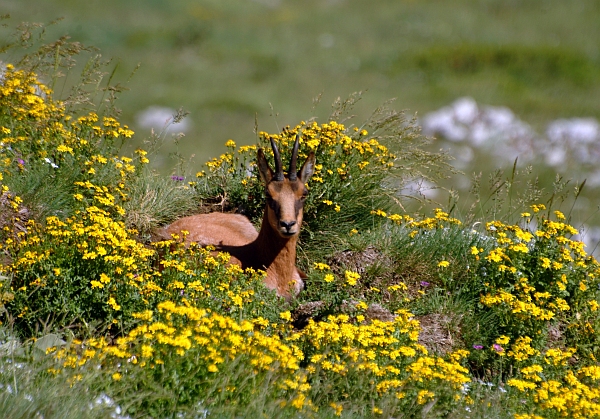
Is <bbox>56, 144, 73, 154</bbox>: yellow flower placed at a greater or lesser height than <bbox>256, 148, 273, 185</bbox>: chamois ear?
lesser

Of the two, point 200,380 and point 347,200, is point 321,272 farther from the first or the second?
point 200,380

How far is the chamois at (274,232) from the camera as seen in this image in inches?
339

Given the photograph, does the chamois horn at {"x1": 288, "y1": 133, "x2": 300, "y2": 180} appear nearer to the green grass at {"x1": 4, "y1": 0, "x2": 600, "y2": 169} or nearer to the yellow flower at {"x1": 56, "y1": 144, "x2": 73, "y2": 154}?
the yellow flower at {"x1": 56, "y1": 144, "x2": 73, "y2": 154}

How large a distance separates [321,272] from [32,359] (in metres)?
3.20

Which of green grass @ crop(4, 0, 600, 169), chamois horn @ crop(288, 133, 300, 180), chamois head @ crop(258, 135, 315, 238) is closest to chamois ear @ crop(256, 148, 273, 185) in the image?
chamois head @ crop(258, 135, 315, 238)

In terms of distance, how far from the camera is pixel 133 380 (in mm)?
5379

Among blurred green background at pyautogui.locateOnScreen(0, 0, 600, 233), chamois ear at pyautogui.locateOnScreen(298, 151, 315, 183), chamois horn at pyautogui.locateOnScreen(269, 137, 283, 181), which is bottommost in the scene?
chamois horn at pyautogui.locateOnScreen(269, 137, 283, 181)

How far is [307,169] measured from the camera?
8.95m

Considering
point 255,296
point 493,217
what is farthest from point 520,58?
point 255,296

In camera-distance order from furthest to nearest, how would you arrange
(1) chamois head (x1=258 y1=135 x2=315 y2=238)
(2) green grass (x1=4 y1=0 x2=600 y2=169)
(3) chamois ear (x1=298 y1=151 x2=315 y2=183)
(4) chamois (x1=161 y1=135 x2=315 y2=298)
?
(2) green grass (x1=4 y1=0 x2=600 y2=169) < (3) chamois ear (x1=298 y1=151 x2=315 y2=183) < (4) chamois (x1=161 y1=135 x2=315 y2=298) < (1) chamois head (x1=258 y1=135 x2=315 y2=238)

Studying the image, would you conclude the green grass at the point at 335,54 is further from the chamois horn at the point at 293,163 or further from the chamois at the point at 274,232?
the chamois horn at the point at 293,163

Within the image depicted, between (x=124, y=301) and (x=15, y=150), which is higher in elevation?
(x=15, y=150)

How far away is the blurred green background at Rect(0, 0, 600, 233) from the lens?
110ft

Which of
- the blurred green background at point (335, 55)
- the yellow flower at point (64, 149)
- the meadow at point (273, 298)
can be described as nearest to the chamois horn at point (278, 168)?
the meadow at point (273, 298)
